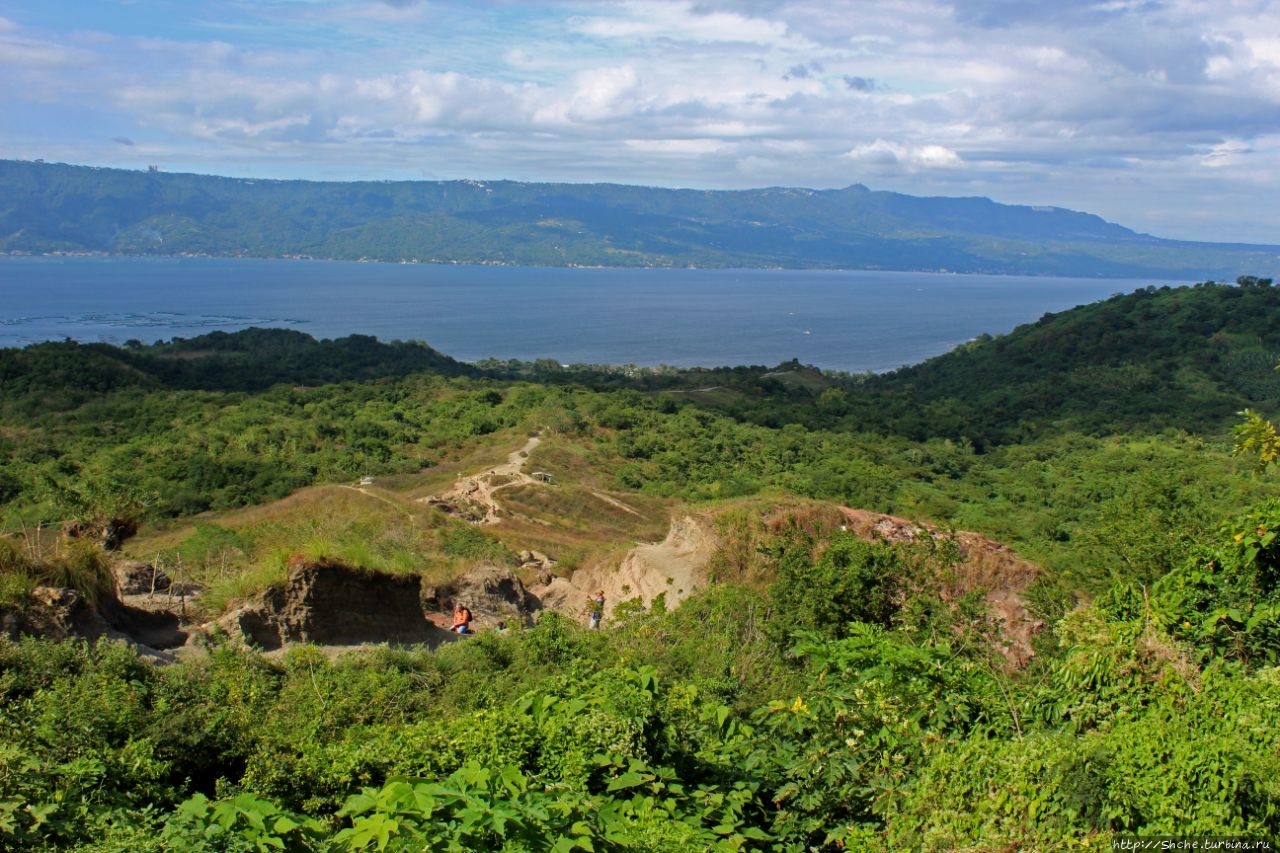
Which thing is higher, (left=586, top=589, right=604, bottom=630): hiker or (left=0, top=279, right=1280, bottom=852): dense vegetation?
(left=0, top=279, right=1280, bottom=852): dense vegetation

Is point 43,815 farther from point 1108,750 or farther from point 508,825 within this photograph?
point 1108,750

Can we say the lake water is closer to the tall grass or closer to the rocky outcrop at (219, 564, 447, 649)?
the rocky outcrop at (219, 564, 447, 649)

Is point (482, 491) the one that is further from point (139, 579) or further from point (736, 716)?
point (736, 716)

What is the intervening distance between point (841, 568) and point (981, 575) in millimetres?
3719

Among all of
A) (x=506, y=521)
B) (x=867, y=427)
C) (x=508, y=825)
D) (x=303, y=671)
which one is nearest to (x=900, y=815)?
(x=508, y=825)

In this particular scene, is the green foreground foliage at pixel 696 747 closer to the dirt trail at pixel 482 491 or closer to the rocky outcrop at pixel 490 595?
the rocky outcrop at pixel 490 595

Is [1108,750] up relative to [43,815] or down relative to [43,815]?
up

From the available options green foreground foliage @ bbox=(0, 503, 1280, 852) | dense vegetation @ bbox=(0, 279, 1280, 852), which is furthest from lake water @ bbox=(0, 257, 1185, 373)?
green foreground foliage @ bbox=(0, 503, 1280, 852)

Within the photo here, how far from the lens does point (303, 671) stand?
964 cm

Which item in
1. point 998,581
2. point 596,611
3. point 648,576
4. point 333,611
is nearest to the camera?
point 333,611

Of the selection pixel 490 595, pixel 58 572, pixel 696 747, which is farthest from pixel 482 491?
pixel 696 747

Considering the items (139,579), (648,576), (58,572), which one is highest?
(58,572)

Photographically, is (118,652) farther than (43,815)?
Yes

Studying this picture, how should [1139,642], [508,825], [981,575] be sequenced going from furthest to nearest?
[981,575] < [1139,642] < [508,825]
